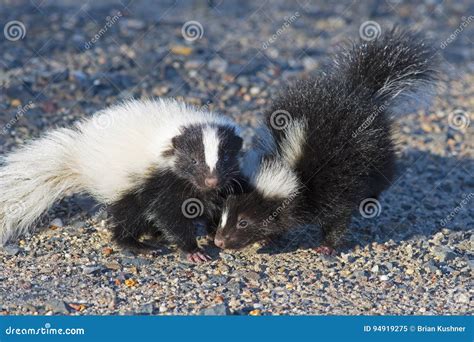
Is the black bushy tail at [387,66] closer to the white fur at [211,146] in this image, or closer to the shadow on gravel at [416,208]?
the shadow on gravel at [416,208]

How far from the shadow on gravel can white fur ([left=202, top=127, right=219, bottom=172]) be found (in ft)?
4.24

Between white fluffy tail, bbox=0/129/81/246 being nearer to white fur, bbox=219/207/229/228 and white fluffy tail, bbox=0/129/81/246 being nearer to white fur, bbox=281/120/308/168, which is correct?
white fur, bbox=219/207/229/228

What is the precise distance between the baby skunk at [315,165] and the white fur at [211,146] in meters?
0.49

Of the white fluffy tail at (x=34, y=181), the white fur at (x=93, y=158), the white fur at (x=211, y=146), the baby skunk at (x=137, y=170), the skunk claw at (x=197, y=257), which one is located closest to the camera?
the white fur at (x=211, y=146)

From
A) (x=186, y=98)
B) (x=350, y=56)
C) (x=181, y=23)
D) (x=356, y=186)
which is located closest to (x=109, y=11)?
(x=181, y=23)

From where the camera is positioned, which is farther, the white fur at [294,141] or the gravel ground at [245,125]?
the white fur at [294,141]

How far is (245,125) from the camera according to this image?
11250mm

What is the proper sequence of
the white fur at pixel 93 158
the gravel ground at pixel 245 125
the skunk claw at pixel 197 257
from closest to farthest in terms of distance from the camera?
the gravel ground at pixel 245 125 < the white fur at pixel 93 158 < the skunk claw at pixel 197 257

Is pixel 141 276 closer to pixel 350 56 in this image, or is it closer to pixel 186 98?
pixel 350 56

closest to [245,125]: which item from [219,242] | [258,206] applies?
[258,206]

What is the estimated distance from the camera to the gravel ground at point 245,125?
7.43 metres

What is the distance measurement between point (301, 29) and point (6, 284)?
1011cm

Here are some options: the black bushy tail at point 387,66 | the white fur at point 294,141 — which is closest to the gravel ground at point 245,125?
the black bushy tail at point 387,66

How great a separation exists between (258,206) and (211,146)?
2.65 feet
